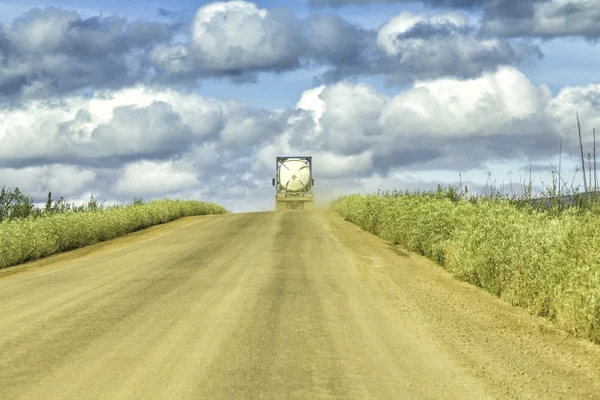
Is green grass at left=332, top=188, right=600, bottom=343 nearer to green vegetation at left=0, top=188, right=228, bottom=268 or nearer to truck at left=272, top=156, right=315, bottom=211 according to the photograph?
green vegetation at left=0, top=188, right=228, bottom=268

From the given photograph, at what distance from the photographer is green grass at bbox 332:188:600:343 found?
9.30 meters

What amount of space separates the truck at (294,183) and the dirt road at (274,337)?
3279 cm

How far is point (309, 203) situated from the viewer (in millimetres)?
49875

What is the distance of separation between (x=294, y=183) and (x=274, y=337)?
4056cm

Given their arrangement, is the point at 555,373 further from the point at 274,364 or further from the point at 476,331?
the point at 274,364

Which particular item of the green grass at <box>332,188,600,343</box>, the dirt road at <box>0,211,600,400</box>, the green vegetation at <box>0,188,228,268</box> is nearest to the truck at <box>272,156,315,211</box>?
the green vegetation at <box>0,188,228,268</box>

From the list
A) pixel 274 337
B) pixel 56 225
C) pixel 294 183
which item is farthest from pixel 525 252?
pixel 294 183

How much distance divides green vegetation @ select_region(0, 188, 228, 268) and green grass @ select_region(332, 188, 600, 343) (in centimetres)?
1113

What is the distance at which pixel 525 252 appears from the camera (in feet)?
37.4

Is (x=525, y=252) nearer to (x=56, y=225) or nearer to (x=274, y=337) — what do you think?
(x=274, y=337)

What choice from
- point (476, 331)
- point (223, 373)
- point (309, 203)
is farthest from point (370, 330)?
point (309, 203)

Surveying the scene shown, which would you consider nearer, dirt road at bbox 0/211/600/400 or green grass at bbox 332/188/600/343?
dirt road at bbox 0/211/600/400

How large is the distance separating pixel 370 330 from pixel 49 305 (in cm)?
571

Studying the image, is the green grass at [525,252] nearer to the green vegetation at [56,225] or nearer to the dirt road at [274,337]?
the dirt road at [274,337]
